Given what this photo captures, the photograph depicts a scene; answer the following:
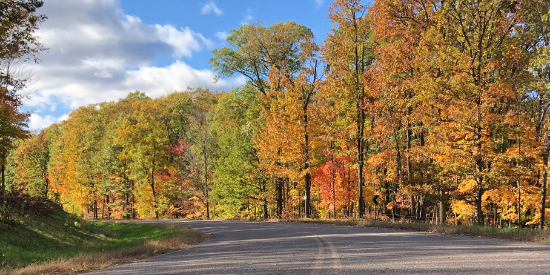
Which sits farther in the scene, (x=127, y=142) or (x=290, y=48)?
(x=127, y=142)

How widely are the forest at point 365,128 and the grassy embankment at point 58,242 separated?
366cm

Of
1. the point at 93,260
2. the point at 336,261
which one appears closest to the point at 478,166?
the point at 336,261

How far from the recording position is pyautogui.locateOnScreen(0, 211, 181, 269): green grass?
13.4 m

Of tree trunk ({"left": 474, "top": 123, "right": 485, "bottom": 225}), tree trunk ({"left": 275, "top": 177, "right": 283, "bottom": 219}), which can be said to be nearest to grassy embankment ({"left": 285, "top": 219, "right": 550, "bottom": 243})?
tree trunk ({"left": 474, "top": 123, "right": 485, "bottom": 225})

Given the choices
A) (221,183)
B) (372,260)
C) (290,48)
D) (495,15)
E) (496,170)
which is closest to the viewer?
(372,260)

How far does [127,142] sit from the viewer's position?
145 feet

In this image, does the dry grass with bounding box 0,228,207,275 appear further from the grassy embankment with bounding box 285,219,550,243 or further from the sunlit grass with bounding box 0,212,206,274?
the grassy embankment with bounding box 285,219,550,243

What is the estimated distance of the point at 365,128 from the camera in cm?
2541

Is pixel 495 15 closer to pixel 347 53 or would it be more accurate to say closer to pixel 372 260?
pixel 347 53

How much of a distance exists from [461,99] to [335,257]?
13.6 m

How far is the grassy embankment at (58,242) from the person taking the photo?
920 cm

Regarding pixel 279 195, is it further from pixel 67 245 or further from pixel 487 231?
pixel 487 231

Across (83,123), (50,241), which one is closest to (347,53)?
(50,241)

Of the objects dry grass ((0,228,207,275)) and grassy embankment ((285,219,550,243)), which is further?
grassy embankment ((285,219,550,243))
